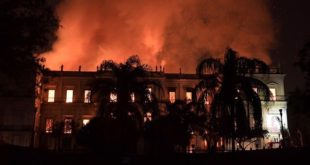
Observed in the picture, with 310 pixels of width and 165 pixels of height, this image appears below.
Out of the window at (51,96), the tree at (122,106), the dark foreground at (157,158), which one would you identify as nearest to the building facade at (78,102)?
the window at (51,96)

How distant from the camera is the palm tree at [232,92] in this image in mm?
20797

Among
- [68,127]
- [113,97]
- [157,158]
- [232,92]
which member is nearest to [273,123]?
[68,127]

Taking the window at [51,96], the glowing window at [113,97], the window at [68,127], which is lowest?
the window at [68,127]

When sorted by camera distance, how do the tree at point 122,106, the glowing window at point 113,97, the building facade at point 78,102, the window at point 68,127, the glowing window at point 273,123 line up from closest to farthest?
the tree at point 122,106, the glowing window at point 113,97, the building facade at point 78,102, the window at point 68,127, the glowing window at point 273,123

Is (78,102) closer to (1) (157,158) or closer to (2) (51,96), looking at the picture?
(2) (51,96)

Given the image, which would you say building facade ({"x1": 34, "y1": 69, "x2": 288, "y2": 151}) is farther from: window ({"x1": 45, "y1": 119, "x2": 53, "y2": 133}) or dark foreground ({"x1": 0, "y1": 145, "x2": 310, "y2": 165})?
dark foreground ({"x1": 0, "y1": 145, "x2": 310, "y2": 165})

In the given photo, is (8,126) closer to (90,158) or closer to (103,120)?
(103,120)

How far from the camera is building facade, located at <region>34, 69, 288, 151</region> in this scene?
1843 inches

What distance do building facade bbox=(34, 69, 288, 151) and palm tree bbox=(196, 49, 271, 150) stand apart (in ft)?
80.3

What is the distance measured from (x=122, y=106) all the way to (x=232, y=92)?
781cm

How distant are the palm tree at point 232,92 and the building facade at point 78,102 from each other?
80.3ft

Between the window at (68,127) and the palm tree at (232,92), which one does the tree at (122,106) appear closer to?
the palm tree at (232,92)

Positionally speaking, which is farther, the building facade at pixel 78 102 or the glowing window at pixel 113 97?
the building facade at pixel 78 102

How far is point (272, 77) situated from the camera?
50.2m
